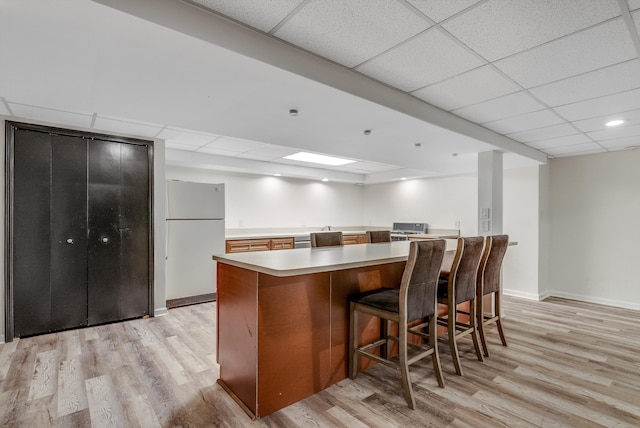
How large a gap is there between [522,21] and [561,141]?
3.23 metres

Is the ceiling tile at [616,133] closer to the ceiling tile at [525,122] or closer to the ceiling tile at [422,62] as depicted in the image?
the ceiling tile at [525,122]

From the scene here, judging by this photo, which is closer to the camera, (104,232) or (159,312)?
(104,232)

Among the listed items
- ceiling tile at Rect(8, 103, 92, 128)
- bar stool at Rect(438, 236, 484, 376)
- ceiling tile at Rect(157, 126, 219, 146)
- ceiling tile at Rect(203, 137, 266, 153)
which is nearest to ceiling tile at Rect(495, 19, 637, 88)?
bar stool at Rect(438, 236, 484, 376)

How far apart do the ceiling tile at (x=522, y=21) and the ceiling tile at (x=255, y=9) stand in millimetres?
861

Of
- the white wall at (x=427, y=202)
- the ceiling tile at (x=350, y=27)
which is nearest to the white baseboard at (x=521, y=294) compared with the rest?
the white wall at (x=427, y=202)

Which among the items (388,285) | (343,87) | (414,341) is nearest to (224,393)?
(388,285)

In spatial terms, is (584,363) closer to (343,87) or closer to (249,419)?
(249,419)

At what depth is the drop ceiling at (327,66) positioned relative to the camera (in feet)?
5.30

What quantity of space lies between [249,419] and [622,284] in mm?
5558

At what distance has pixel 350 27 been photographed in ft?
5.88

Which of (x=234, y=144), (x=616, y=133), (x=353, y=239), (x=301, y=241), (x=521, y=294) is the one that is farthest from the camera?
(x=353, y=239)

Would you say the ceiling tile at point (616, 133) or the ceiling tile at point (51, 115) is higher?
the ceiling tile at point (51, 115)

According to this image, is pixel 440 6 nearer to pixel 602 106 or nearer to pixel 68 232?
pixel 602 106

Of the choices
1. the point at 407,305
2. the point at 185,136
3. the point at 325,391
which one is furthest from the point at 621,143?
the point at 185,136
